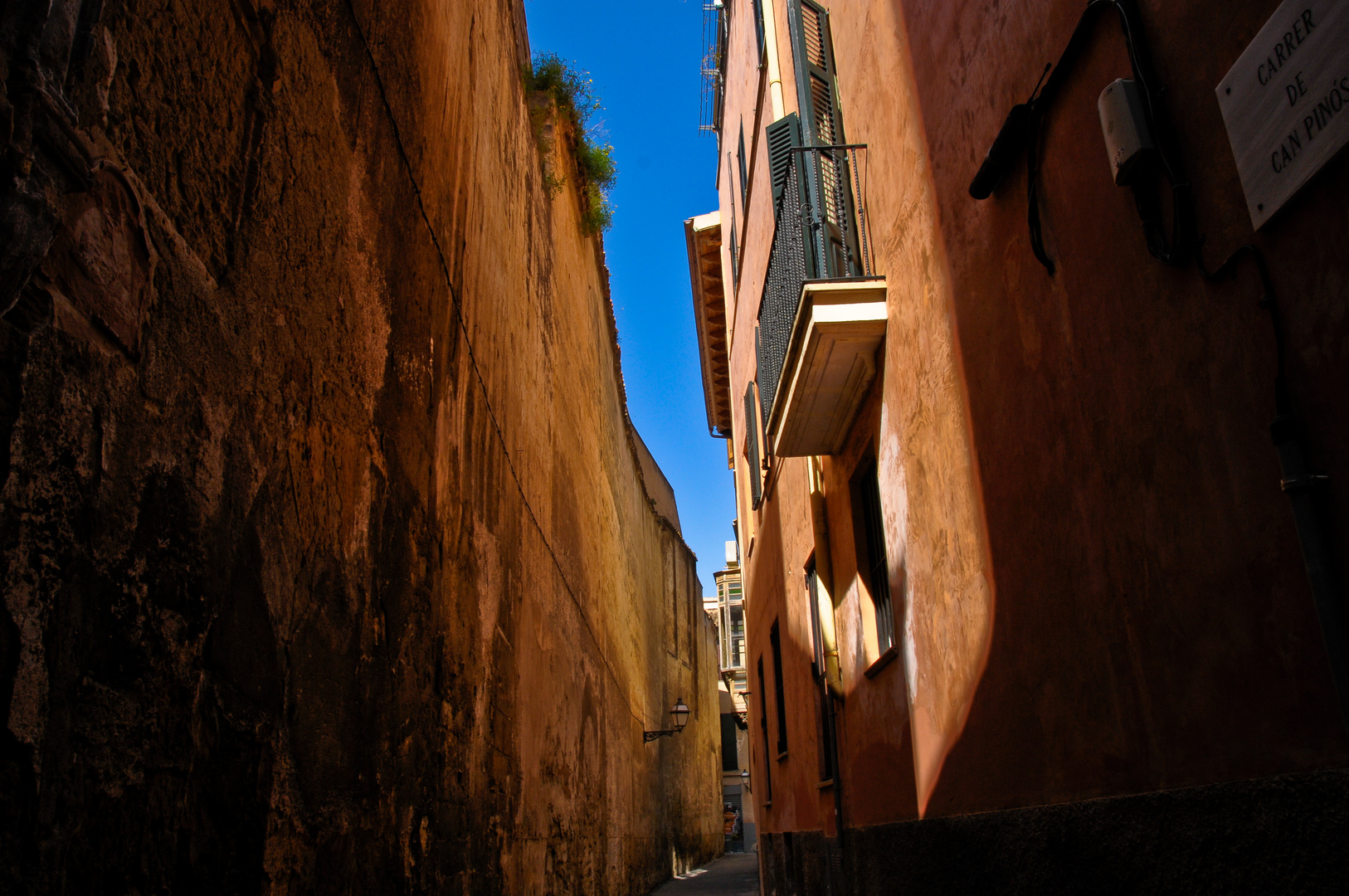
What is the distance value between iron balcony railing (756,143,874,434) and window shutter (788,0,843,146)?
174 mm

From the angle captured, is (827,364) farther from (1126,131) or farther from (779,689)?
(779,689)

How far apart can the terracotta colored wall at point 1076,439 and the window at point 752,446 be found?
5998 millimetres

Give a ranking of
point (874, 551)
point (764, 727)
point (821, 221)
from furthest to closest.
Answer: point (764, 727) → point (874, 551) → point (821, 221)

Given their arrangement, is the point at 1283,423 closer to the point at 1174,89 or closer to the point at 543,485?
the point at 1174,89

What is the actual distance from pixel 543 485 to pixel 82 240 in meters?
6.11

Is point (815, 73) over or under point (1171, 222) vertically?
over

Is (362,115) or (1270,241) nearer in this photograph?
(1270,241)

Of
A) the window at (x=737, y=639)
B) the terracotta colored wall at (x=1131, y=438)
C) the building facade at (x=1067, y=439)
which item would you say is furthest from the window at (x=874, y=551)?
the window at (x=737, y=639)

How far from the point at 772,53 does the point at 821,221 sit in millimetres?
3371

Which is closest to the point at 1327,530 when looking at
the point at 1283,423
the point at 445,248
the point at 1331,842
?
the point at 1283,423

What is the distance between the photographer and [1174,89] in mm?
2549

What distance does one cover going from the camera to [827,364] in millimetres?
5711

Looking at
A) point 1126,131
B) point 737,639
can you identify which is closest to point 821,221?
point 1126,131

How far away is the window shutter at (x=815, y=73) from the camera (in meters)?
6.00
